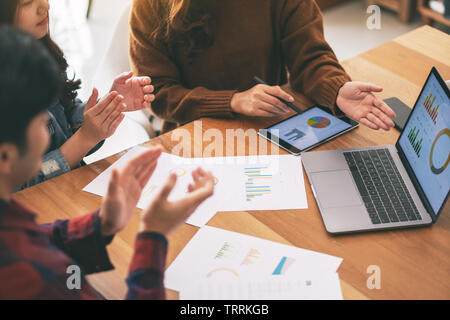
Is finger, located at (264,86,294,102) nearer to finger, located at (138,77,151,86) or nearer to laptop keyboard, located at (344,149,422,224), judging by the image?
laptop keyboard, located at (344,149,422,224)

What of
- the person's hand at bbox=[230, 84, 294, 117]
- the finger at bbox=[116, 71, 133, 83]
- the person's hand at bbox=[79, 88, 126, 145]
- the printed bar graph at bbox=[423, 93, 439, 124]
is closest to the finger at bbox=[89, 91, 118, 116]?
the person's hand at bbox=[79, 88, 126, 145]

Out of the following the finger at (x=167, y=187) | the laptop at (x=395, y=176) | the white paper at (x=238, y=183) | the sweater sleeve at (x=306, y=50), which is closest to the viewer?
the finger at (x=167, y=187)

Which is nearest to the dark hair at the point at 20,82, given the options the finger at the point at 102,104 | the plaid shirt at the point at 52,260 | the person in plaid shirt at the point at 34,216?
the person in plaid shirt at the point at 34,216

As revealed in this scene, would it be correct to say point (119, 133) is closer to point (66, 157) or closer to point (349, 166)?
point (66, 157)

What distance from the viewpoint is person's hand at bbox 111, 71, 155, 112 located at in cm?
128

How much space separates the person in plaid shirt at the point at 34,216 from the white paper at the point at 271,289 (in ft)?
0.46

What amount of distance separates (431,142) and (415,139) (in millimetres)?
85

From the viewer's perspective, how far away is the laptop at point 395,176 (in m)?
0.95

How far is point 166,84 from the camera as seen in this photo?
1418 millimetres

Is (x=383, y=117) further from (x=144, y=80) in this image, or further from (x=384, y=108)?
(x=144, y=80)

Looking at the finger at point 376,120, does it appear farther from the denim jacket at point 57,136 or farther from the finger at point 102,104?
the denim jacket at point 57,136

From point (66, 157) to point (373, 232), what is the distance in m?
0.82

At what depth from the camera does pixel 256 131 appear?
1294 millimetres
